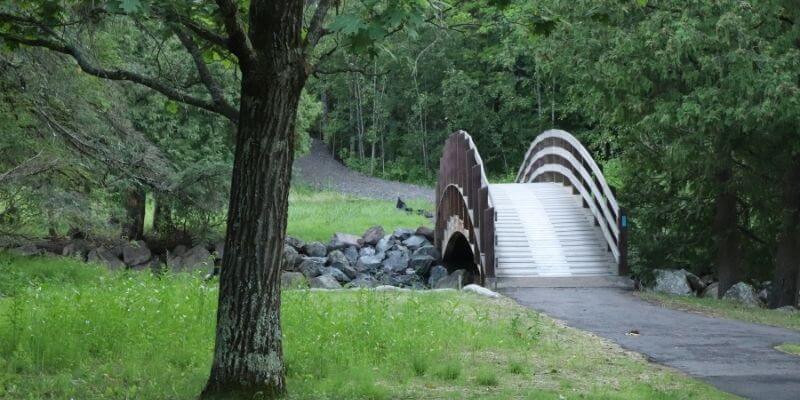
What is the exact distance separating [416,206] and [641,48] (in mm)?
23957

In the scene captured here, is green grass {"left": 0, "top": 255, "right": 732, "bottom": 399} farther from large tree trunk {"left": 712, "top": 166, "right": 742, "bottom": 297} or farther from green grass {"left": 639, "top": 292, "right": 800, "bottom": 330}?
large tree trunk {"left": 712, "top": 166, "right": 742, "bottom": 297}

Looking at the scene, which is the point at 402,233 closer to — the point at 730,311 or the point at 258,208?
the point at 730,311

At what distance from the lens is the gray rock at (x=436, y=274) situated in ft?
90.4

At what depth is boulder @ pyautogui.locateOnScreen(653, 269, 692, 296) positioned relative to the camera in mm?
21375

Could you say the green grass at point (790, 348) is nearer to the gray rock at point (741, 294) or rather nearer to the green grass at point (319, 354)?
the green grass at point (319, 354)

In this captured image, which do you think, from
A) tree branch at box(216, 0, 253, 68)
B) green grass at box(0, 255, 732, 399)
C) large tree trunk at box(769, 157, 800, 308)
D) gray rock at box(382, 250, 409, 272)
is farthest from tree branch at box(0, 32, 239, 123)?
gray rock at box(382, 250, 409, 272)

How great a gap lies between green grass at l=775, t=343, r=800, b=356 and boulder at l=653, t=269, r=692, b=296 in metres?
10.1

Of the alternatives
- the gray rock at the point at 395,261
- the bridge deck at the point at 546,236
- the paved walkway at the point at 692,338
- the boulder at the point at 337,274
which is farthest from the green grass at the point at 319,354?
the gray rock at the point at 395,261

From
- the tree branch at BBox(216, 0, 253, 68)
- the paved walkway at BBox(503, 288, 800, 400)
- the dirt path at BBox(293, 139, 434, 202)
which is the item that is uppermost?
the dirt path at BBox(293, 139, 434, 202)

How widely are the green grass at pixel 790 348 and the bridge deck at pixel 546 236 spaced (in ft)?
26.7

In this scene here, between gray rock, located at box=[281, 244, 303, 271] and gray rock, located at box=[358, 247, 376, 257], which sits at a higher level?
gray rock, located at box=[358, 247, 376, 257]

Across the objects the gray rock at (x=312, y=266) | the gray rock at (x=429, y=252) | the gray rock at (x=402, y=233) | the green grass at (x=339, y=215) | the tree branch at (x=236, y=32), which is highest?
the tree branch at (x=236, y=32)

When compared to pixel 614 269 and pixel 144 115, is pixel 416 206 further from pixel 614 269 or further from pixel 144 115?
pixel 614 269

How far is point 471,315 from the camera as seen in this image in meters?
12.5
